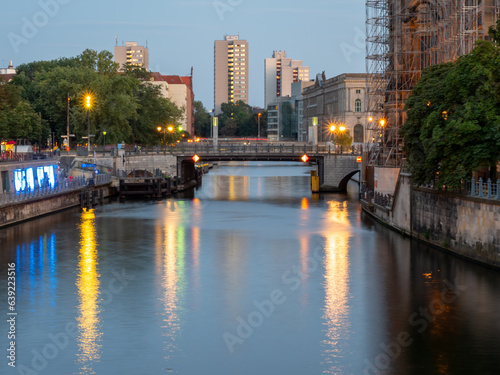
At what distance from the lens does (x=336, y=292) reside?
114 feet

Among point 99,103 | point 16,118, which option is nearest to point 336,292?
point 99,103

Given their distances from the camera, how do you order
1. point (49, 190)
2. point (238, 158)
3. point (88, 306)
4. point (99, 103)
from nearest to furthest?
1. point (88, 306)
2. point (49, 190)
3. point (238, 158)
4. point (99, 103)

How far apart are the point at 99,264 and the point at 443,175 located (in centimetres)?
1890

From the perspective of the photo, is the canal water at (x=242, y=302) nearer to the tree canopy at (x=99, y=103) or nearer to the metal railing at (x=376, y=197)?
the metal railing at (x=376, y=197)

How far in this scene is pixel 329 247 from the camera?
157ft

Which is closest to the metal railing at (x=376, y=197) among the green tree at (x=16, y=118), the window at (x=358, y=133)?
the green tree at (x=16, y=118)

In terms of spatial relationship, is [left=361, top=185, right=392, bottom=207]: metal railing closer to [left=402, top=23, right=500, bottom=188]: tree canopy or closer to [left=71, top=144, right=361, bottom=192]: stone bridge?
[left=402, top=23, right=500, bottom=188]: tree canopy

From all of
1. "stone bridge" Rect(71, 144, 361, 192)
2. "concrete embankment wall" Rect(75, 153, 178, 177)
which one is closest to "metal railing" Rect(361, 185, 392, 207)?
"stone bridge" Rect(71, 144, 361, 192)

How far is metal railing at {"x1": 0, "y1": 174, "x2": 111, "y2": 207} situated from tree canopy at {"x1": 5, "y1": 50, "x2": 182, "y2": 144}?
16735 millimetres

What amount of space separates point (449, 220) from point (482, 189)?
3807 millimetres

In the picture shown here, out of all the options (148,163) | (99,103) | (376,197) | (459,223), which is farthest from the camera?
(99,103)

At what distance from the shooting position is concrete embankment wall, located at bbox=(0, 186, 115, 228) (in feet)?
180

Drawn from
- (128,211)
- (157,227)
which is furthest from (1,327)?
(128,211)

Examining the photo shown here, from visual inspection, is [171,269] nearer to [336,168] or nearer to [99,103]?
[336,168]
